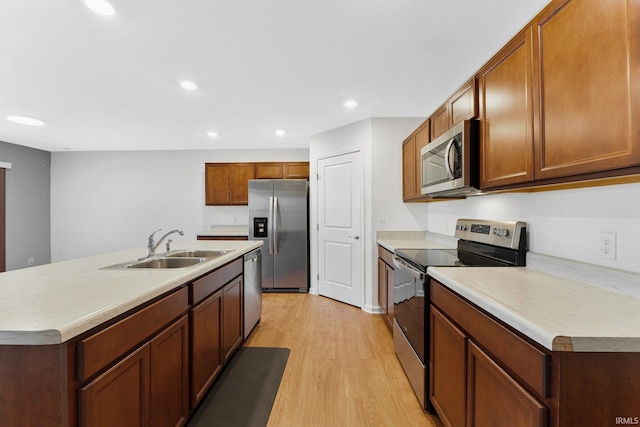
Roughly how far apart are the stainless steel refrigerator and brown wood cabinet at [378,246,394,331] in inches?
55.7

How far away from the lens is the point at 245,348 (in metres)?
2.60

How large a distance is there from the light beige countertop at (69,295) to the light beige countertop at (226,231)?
116 inches

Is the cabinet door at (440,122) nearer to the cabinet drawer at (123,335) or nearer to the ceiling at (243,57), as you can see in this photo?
the ceiling at (243,57)

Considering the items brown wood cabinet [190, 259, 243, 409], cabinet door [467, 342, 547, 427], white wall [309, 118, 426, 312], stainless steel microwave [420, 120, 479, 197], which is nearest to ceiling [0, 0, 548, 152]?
white wall [309, 118, 426, 312]

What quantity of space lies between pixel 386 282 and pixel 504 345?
2.03 metres

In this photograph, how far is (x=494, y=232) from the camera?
1.96 metres

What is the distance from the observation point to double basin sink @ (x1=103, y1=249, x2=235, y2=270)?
1848mm

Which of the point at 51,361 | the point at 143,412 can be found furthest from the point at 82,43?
the point at 143,412

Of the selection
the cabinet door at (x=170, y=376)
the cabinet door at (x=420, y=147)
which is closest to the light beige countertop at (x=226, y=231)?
the cabinet door at (x=420, y=147)

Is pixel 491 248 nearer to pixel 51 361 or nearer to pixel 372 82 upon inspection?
pixel 372 82

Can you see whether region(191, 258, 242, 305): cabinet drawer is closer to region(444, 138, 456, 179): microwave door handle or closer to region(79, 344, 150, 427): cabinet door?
region(79, 344, 150, 427): cabinet door

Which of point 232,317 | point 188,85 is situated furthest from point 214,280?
point 188,85

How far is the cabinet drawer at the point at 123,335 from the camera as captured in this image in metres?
0.90

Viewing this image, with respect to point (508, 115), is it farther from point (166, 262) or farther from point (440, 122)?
point (166, 262)
